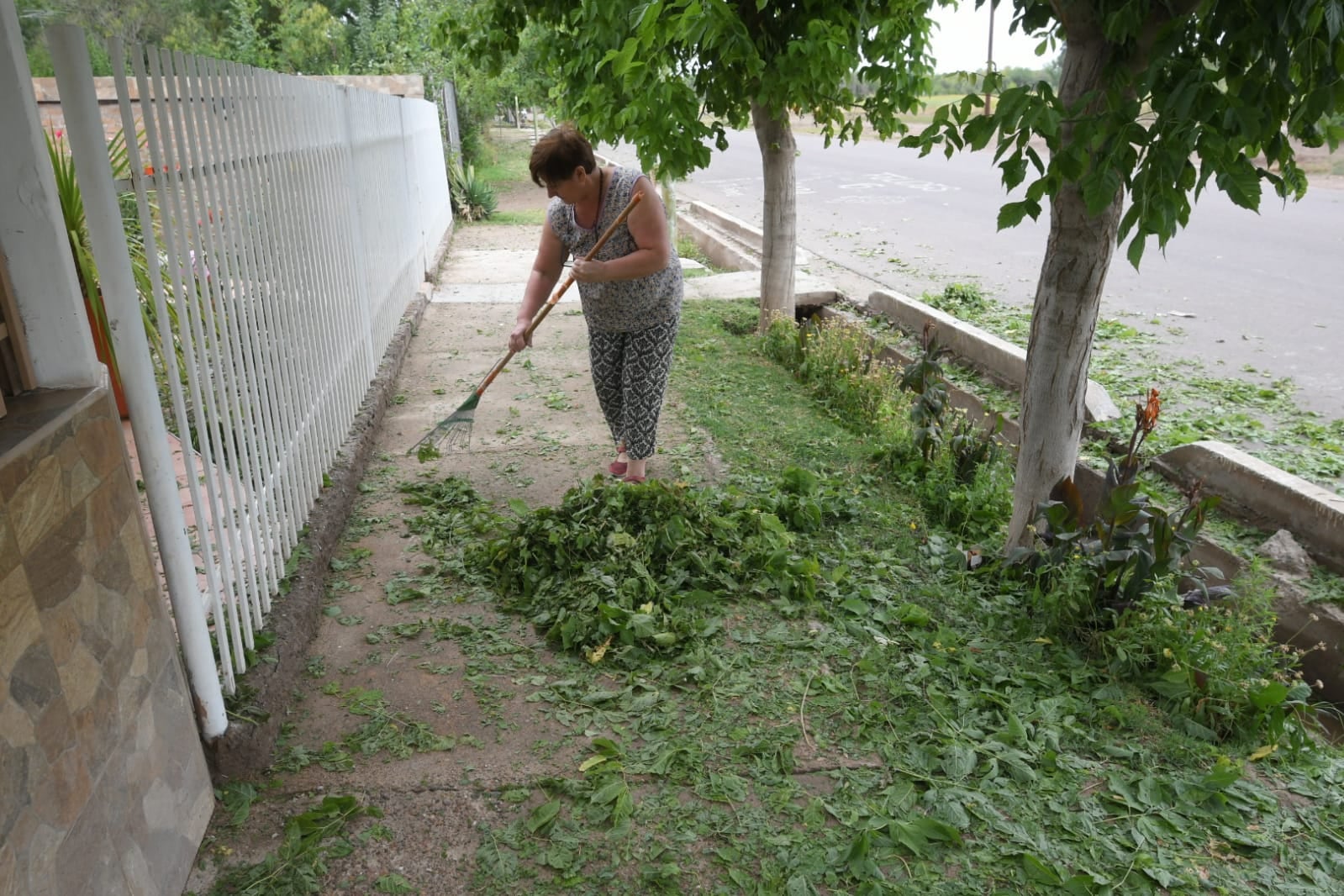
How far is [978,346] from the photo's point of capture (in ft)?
21.8

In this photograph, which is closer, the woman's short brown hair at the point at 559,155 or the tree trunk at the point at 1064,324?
the tree trunk at the point at 1064,324

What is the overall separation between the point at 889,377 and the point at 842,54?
77.2 inches

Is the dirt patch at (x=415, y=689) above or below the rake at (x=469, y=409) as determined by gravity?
below

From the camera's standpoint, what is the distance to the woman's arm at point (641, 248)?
13.9 feet

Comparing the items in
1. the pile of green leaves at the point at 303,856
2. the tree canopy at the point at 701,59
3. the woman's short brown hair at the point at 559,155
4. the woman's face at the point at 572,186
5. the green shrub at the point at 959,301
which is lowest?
the green shrub at the point at 959,301

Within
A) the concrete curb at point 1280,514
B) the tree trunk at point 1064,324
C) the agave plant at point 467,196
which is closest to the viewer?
the tree trunk at point 1064,324

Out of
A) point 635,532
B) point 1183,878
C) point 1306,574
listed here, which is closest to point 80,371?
point 635,532

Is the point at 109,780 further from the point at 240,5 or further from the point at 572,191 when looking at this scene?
the point at 240,5

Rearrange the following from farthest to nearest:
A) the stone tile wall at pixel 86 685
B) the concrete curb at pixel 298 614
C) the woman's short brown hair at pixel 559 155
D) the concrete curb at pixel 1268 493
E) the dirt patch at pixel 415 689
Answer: the woman's short brown hair at pixel 559 155
the concrete curb at pixel 1268 493
the concrete curb at pixel 298 614
the dirt patch at pixel 415 689
the stone tile wall at pixel 86 685

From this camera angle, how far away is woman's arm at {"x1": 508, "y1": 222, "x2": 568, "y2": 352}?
182 inches

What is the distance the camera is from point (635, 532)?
4023 millimetres

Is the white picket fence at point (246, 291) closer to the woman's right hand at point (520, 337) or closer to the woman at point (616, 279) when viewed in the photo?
the woman's right hand at point (520, 337)

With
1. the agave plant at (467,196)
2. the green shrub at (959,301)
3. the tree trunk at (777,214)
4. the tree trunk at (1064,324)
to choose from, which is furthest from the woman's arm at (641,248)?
the agave plant at (467,196)

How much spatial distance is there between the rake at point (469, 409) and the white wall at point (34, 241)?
2283 millimetres
